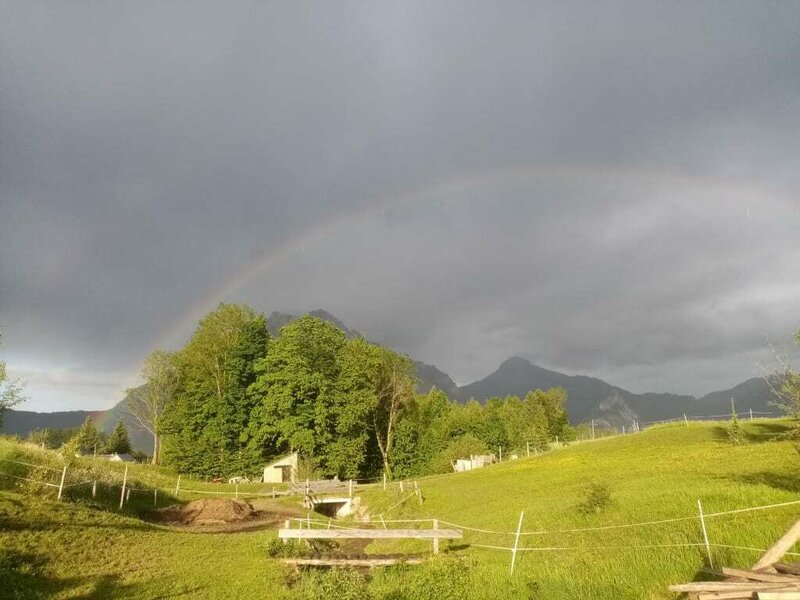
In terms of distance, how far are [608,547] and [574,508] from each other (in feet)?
22.7

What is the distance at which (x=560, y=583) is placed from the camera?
1488 centimetres

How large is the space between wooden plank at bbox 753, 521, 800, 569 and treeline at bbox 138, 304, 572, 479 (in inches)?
Result: 2382

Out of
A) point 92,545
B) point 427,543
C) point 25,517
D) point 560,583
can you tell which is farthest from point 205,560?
point 560,583

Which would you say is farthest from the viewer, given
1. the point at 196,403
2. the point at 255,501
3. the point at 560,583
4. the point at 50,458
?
the point at 196,403

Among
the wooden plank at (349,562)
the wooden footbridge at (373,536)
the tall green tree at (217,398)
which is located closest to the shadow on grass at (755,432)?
the wooden footbridge at (373,536)

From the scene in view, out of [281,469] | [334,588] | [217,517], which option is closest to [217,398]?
[281,469]

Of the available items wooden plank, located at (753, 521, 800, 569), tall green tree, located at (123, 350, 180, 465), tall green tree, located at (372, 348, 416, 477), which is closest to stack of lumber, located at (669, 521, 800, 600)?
wooden plank, located at (753, 521, 800, 569)

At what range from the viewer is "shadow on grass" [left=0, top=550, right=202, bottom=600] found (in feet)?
56.0

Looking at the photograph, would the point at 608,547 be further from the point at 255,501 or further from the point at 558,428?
the point at 558,428

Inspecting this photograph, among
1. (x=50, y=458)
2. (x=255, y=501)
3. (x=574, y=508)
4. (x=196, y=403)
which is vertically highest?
(x=196, y=403)

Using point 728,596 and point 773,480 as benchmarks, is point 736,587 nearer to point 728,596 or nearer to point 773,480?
point 728,596

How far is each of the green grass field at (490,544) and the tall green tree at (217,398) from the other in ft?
129

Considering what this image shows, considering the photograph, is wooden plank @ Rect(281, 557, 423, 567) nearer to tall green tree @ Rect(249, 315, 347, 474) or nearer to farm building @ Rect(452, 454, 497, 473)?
tall green tree @ Rect(249, 315, 347, 474)

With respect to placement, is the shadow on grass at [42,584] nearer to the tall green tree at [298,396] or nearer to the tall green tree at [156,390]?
the tall green tree at [298,396]
